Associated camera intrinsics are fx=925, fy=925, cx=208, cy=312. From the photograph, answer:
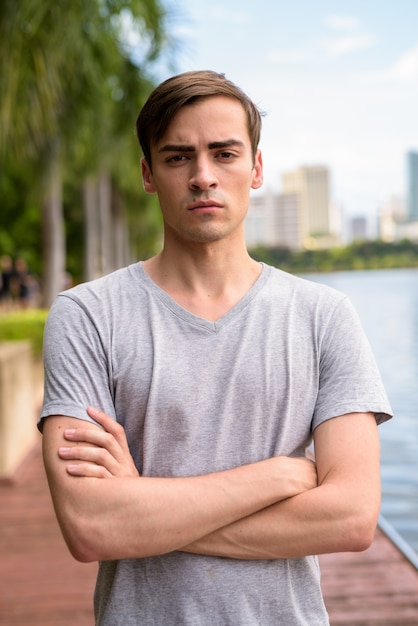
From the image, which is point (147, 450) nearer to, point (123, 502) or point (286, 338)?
point (123, 502)

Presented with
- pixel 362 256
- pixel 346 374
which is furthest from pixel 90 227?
pixel 362 256

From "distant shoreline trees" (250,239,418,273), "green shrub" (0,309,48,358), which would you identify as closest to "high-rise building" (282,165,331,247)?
"distant shoreline trees" (250,239,418,273)

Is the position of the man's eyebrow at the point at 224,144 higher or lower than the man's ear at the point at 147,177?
higher

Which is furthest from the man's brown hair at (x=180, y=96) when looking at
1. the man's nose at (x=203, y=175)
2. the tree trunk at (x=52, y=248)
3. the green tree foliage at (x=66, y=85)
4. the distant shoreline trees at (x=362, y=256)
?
the distant shoreline trees at (x=362, y=256)

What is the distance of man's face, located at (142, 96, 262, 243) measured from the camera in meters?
1.93

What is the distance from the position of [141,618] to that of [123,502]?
0.74ft

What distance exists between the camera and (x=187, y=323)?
6.29 feet

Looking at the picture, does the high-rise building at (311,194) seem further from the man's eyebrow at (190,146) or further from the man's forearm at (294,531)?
the man's forearm at (294,531)

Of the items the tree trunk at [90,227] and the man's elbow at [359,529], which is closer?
the man's elbow at [359,529]

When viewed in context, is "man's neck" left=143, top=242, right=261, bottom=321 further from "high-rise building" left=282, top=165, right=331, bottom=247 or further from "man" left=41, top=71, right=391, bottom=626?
"high-rise building" left=282, top=165, right=331, bottom=247

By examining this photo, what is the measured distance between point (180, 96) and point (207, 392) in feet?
2.01

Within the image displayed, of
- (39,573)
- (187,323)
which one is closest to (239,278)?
(187,323)

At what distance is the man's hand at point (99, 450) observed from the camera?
6.09ft

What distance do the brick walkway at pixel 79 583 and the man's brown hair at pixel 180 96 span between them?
2860 mm
